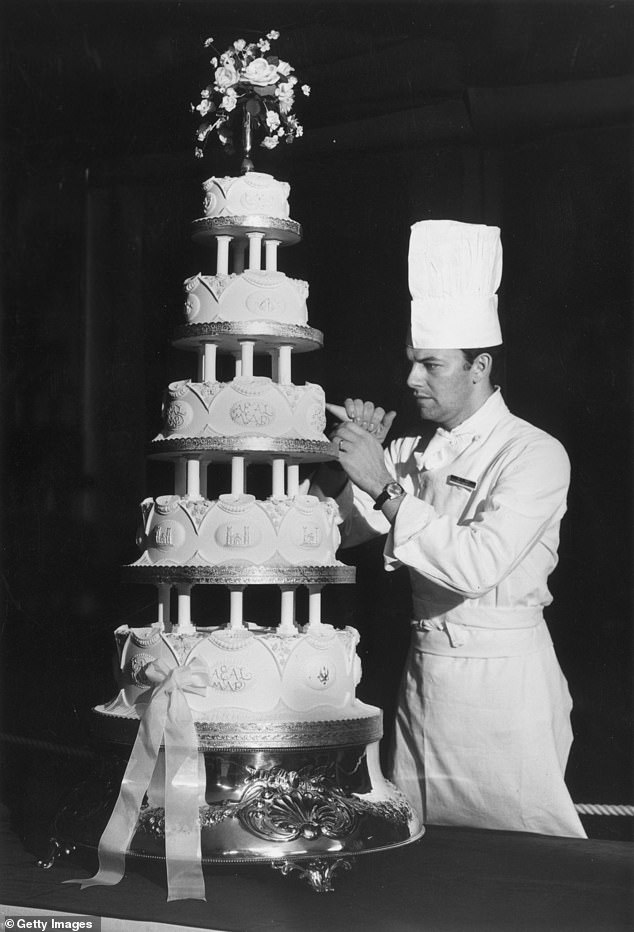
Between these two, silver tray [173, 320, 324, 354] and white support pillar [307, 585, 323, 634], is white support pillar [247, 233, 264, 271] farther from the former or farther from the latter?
white support pillar [307, 585, 323, 634]

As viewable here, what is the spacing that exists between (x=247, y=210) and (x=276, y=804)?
1.29 metres

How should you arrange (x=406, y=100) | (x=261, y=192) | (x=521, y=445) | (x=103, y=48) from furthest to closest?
(x=103, y=48)
(x=406, y=100)
(x=521, y=445)
(x=261, y=192)

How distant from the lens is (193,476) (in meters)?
2.86

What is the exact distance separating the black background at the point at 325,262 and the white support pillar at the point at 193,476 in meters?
0.94

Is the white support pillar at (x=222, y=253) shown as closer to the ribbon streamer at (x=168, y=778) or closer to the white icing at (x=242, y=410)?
the white icing at (x=242, y=410)

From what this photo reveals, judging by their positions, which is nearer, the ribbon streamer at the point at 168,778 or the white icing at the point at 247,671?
the ribbon streamer at the point at 168,778

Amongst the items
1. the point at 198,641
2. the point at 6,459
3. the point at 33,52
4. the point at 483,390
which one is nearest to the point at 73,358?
the point at 6,459

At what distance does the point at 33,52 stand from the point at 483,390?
205 centimetres

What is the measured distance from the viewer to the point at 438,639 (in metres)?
3.26

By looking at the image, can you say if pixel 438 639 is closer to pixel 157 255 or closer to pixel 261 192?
pixel 261 192

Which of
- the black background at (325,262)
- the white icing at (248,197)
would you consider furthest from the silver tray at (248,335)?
the black background at (325,262)

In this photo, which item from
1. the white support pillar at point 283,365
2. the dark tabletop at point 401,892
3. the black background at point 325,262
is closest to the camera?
the dark tabletop at point 401,892

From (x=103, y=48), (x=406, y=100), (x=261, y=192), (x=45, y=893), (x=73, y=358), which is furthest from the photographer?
(x=73, y=358)

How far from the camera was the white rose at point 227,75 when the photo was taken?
2881mm
